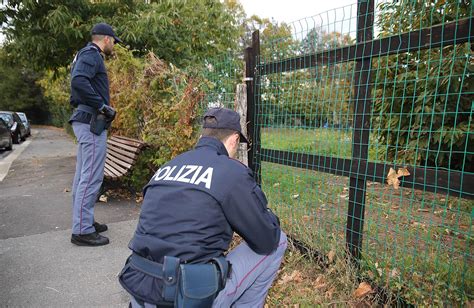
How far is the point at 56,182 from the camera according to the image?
671 cm

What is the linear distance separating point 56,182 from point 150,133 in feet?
9.10

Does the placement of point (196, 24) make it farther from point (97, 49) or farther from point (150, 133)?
point (97, 49)

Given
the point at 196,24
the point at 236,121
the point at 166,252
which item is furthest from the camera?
the point at 196,24

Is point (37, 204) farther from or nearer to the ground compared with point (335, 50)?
nearer to the ground

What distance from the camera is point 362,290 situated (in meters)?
2.50

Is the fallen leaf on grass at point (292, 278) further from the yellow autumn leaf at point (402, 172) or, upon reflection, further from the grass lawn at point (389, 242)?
the yellow autumn leaf at point (402, 172)

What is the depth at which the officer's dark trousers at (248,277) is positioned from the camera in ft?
6.28

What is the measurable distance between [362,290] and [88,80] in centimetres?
306

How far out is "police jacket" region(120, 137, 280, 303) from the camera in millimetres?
1688


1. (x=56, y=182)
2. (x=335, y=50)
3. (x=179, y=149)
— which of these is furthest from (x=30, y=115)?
(x=335, y=50)

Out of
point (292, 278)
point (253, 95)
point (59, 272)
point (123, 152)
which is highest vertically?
point (253, 95)

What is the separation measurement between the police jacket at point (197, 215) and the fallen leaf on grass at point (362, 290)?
110cm

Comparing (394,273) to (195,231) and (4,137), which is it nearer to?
(195,231)

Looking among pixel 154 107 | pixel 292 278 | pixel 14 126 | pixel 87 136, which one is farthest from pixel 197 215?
pixel 14 126
